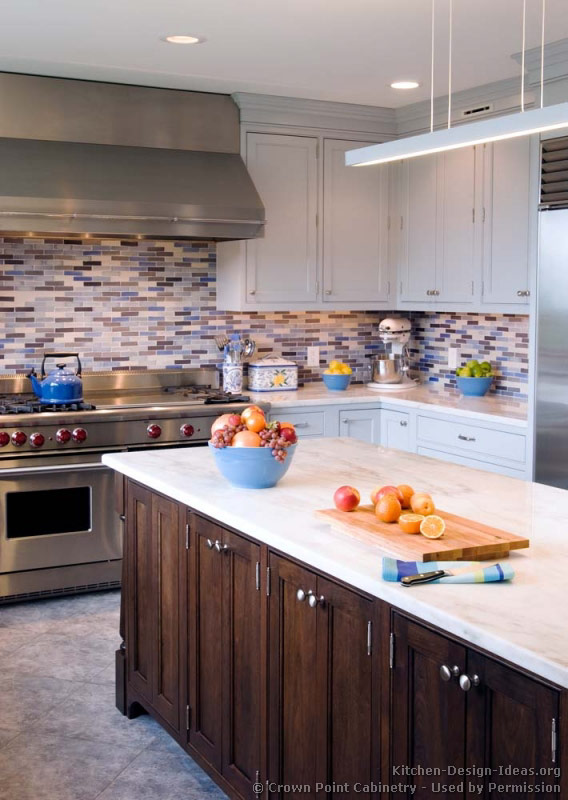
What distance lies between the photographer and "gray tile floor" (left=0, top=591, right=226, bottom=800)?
323 cm

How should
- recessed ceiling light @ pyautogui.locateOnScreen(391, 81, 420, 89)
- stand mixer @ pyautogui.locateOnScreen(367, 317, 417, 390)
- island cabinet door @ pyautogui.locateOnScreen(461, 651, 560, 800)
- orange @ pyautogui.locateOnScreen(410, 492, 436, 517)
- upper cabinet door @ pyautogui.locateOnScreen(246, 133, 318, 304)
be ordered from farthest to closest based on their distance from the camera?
stand mixer @ pyautogui.locateOnScreen(367, 317, 417, 390) → upper cabinet door @ pyautogui.locateOnScreen(246, 133, 318, 304) → recessed ceiling light @ pyautogui.locateOnScreen(391, 81, 420, 89) → orange @ pyautogui.locateOnScreen(410, 492, 436, 517) → island cabinet door @ pyautogui.locateOnScreen(461, 651, 560, 800)

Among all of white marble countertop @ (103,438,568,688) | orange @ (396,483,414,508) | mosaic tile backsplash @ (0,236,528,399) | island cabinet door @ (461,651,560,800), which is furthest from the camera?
mosaic tile backsplash @ (0,236,528,399)

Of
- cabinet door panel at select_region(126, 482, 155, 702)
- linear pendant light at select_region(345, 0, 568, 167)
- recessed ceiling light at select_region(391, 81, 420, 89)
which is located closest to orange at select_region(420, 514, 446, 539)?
linear pendant light at select_region(345, 0, 568, 167)

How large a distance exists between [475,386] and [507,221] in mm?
975

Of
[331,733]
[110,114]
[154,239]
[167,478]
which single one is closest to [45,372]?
[154,239]

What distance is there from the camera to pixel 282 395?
19.1 ft

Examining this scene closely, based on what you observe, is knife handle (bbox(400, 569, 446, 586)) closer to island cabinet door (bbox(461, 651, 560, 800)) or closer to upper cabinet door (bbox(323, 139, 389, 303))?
island cabinet door (bbox(461, 651, 560, 800))

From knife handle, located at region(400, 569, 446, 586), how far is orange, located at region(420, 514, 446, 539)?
257 millimetres

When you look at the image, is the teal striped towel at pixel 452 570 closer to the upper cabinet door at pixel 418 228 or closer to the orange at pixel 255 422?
the orange at pixel 255 422

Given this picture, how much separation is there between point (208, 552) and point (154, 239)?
3.11 m

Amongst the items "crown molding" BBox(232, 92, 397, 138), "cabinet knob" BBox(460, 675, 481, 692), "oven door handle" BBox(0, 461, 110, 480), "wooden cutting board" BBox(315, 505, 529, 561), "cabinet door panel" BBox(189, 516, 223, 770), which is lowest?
"cabinet door panel" BBox(189, 516, 223, 770)

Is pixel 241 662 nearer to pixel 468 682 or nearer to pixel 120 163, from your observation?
pixel 468 682

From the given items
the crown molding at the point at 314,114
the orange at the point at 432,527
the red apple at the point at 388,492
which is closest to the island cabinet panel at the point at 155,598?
the red apple at the point at 388,492

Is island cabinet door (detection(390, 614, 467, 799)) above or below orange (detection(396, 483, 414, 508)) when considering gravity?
below
